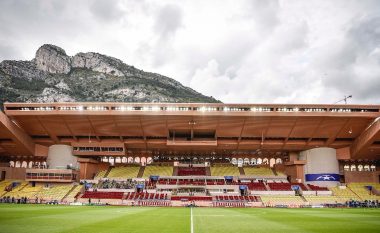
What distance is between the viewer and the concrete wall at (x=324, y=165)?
7075 cm

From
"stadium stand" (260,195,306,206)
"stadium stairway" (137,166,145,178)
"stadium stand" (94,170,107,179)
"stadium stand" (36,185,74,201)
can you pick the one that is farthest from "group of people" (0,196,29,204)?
"stadium stand" (260,195,306,206)

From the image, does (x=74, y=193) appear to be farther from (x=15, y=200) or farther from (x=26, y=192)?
(x=15, y=200)

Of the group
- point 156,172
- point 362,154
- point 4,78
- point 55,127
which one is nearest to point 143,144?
point 156,172

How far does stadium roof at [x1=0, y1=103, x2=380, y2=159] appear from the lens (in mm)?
59531

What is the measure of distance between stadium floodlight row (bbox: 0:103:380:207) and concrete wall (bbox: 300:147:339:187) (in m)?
0.22

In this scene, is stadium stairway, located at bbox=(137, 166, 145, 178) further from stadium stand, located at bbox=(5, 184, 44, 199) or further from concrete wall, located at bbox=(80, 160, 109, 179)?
stadium stand, located at bbox=(5, 184, 44, 199)

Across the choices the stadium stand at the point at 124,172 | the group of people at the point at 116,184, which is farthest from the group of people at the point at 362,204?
the stadium stand at the point at 124,172

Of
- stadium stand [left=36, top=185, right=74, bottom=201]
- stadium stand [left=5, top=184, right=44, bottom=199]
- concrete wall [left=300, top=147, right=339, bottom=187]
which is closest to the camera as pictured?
stadium stand [left=36, top=185, right=74, bottom=201]

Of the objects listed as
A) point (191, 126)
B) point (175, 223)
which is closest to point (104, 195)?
point (191, 126)

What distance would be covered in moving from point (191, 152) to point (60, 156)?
30.5 m

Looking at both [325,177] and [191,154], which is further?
[191,154]

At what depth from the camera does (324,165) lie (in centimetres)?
7075

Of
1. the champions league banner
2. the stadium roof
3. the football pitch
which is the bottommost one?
the football pitch

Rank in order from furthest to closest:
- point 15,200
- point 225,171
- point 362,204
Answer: point 225,171
point 15,200
point 362,204
